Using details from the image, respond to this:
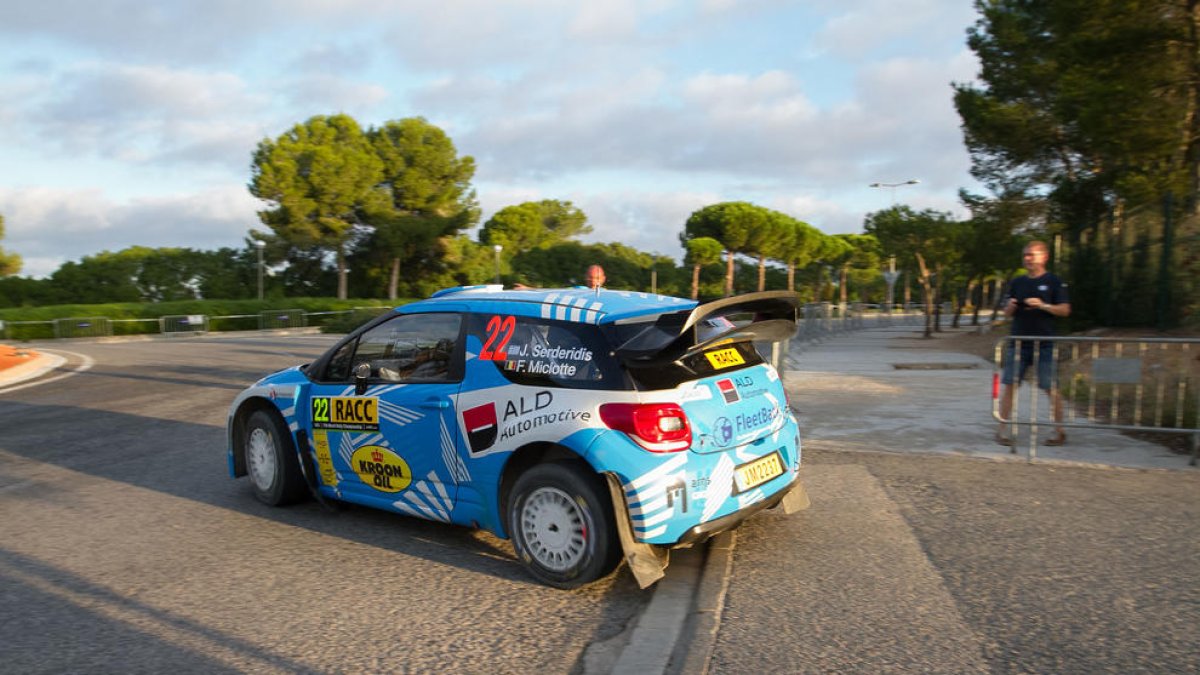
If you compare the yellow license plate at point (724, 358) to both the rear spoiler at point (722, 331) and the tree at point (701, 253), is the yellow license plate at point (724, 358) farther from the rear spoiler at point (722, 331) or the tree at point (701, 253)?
the tree at point (701, 253)

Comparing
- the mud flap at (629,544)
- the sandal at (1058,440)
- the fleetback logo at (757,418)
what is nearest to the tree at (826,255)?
the sandal at (1058,440)

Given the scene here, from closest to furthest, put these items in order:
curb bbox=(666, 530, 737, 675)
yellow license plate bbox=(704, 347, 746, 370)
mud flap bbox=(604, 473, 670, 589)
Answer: curb bbox=(666, 530, 737, 675)
mud flap bbox=(604, 473, 670, 589)
yellow license plate bbox=(704, 347, 746, 370)

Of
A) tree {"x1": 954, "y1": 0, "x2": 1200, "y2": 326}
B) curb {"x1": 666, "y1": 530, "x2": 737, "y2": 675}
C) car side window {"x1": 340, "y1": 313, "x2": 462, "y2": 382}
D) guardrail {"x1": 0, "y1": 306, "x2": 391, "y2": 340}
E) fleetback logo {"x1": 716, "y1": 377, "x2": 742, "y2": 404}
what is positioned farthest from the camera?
guardrail {"x1": 0, "y1": 306, "x2": 391, "y2": 340}

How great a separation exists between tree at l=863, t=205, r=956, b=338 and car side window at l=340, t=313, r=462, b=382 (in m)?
33.3

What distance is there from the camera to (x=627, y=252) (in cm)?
10100

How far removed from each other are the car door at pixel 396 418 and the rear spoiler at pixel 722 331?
1.19m

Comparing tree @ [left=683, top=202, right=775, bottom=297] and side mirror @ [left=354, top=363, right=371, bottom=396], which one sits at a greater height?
tree @ [left=683, top=202, right=775, bottom=297]

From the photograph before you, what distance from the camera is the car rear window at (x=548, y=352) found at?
438 cm

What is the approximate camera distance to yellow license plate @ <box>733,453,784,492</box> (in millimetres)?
4531

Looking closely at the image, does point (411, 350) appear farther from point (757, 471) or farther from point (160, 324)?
point (160, 324)

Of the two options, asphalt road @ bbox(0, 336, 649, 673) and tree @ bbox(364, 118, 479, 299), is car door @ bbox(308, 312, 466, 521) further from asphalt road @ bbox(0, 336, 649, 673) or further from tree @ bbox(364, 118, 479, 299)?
tree @ bbox(364, 118, 479, 299)

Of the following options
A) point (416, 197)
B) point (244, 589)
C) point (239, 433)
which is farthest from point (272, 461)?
point (416, 197)

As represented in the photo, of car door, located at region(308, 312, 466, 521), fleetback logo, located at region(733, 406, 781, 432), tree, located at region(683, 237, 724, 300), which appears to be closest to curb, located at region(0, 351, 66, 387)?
car door, located at region(308, 312, 466, 521)

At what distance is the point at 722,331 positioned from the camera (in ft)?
15.7
